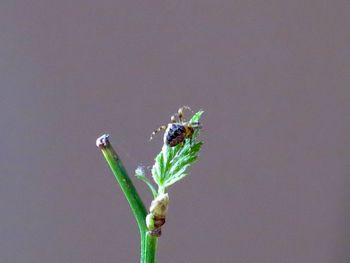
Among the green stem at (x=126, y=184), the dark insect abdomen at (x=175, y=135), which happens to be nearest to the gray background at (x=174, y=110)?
the dark insect abdomen at (x=175, y=135)

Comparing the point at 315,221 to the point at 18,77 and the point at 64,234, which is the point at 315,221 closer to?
the point at 64,234

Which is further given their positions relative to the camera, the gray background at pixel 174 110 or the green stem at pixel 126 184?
the gray background at pixel 174 110

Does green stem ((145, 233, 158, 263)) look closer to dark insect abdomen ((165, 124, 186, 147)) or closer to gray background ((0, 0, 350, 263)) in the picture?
dark insect abdomen ((165, 124, 186, 147))

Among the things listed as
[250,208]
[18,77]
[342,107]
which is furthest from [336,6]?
[18,77]

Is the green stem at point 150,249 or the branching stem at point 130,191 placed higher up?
the branching stem at point 130,191

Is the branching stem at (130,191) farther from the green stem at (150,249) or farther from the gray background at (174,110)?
the gray background at (174,110)

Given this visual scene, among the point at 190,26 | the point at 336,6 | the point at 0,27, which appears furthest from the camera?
the point at 336,6
